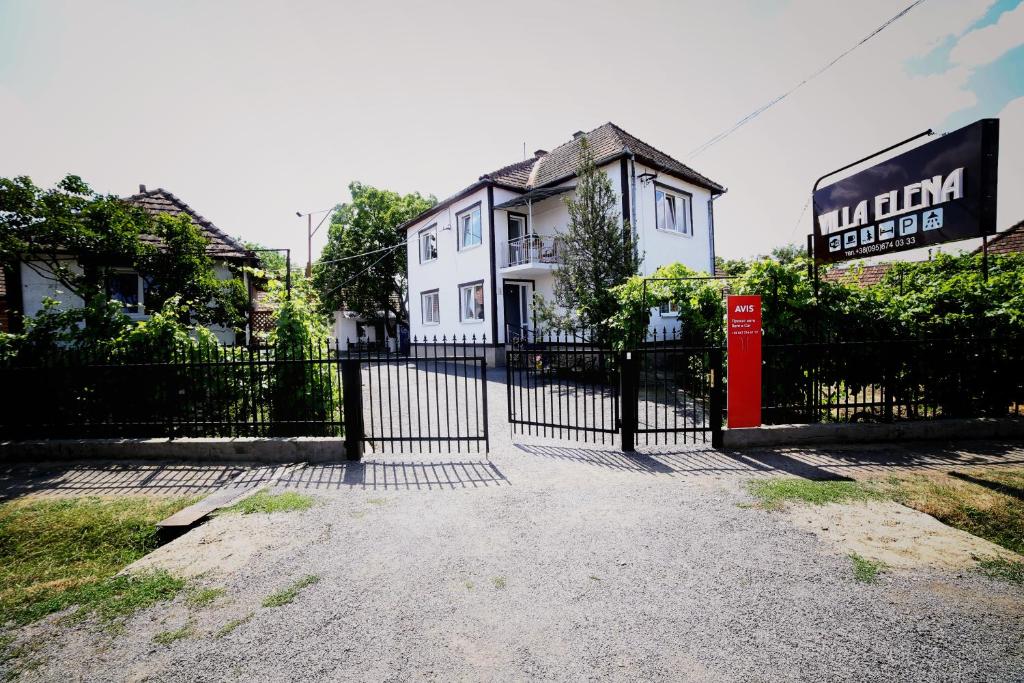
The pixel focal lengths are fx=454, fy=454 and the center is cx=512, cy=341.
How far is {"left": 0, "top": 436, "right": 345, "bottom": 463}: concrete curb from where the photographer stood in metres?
6.30

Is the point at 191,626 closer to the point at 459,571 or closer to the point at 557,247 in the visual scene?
the point at 459,571

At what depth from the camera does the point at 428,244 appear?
2377 centimetres

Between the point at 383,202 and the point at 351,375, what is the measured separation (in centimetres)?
2948

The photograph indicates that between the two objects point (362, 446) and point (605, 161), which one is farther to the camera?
point (605, 161)

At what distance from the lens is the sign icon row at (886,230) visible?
681 cm

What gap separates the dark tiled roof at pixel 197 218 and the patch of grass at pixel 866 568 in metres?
18.9

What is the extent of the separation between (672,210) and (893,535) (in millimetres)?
16851

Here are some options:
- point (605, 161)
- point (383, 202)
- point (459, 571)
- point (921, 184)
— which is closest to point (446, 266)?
point (605, 161)

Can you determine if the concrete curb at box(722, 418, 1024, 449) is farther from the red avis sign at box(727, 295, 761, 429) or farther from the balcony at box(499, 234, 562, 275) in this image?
the balcony at box(499, 234, 562, 275)

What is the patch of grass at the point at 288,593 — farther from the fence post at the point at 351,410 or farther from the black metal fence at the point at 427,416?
the fence post at the point at 351,410

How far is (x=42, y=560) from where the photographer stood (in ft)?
12.6

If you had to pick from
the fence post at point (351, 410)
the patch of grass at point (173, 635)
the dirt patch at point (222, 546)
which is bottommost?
the patch of grass at point (173, 635)

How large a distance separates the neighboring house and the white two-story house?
8500 mm

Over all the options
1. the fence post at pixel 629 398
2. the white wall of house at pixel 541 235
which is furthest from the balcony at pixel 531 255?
the fence post at pixel 629 398
